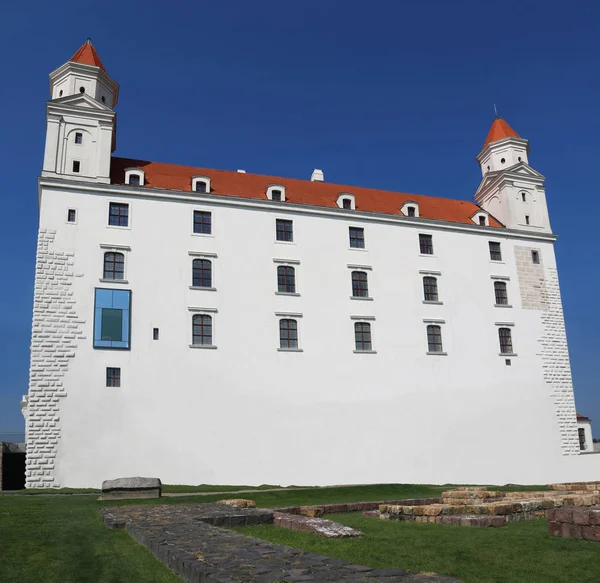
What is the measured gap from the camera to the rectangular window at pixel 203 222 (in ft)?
89.7

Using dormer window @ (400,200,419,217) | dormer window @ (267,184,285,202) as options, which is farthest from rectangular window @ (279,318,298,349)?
dormer window @ (400,200,419,217)

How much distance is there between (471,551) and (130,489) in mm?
11929

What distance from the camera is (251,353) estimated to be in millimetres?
26375

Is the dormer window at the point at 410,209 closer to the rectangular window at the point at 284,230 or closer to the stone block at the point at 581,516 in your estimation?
the rectangular window at the point at 284,230

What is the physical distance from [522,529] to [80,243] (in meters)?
21.2

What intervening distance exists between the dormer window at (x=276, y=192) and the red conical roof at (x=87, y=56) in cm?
1003

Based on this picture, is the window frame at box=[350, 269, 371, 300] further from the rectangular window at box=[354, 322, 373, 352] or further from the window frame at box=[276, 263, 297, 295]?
the window frame at box=[276, 263, 297, 295]

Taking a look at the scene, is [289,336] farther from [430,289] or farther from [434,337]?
[430,289]

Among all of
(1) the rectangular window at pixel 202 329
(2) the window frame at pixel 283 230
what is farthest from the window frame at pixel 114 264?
(2) the window frame at pixel 283 230

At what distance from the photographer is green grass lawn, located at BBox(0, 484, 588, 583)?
6117mm

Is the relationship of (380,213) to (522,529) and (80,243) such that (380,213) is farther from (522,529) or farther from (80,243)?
(522,529)

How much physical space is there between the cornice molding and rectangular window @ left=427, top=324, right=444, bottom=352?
5.44m

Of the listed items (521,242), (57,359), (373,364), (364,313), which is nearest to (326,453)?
(373,364)

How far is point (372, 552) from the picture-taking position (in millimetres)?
7188
